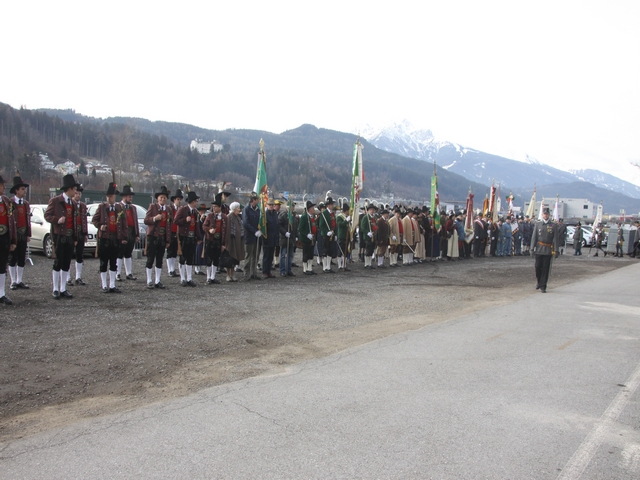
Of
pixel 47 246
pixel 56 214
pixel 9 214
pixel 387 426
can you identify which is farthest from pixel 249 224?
pixel 387 426

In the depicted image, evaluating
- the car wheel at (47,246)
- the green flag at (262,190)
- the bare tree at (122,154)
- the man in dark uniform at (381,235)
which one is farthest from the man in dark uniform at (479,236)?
the bare tree at (122,154)

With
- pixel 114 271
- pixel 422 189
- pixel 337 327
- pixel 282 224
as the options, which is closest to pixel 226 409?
pixel 337 327

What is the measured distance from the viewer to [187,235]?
12.3 meters

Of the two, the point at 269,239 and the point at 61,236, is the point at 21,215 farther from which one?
the point at 269,239

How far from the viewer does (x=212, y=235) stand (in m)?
12.7

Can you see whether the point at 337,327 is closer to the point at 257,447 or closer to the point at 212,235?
the point at 257,447

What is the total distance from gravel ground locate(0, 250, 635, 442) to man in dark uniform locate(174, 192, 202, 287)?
1.21 ft

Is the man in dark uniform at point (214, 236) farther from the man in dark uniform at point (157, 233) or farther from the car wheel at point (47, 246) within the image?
the car wheel at point (47, 246)

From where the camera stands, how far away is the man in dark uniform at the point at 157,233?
11.5 m

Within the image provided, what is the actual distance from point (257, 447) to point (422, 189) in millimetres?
163976

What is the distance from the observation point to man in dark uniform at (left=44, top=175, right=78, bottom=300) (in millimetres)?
9578

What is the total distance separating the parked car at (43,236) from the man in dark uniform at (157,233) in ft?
18.1

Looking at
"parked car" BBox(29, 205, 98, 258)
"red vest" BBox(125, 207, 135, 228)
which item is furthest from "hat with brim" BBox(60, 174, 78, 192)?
"parked car" BBox(29, 205, 98, 258)

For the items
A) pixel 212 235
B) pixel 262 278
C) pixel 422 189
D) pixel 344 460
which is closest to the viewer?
pixel 344 460
